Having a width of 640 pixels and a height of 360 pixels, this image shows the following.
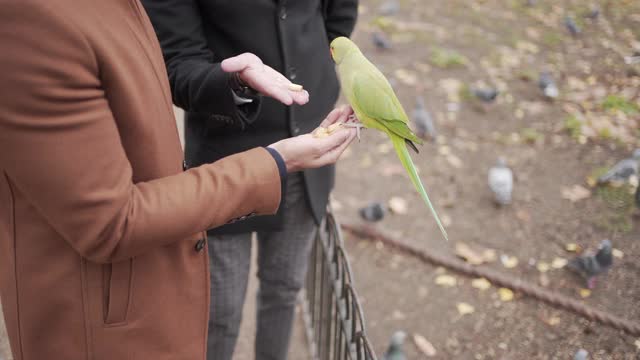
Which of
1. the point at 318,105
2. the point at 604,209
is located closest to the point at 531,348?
the point at 604,209

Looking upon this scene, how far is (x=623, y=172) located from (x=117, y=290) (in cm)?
429

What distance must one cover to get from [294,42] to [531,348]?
236cm

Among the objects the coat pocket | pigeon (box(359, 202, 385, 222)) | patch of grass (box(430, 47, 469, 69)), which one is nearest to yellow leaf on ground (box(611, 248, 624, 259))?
pigeon (box(359, 202, 385, 222))

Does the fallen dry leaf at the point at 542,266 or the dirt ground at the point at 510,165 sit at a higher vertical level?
the fallen dry leaf at the point at 542,266

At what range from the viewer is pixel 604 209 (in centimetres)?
443

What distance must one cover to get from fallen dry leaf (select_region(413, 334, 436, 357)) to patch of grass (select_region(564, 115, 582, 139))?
2.98m

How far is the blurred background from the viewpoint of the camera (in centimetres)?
355

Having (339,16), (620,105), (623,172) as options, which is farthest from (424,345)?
(620,105)

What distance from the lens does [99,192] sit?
1.20 metres

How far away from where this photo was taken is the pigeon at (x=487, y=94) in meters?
5.72

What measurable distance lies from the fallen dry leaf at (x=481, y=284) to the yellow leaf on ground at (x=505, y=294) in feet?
0.30

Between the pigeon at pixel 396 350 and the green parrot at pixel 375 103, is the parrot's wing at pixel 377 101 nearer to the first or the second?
the green parrot at pixel 375 103

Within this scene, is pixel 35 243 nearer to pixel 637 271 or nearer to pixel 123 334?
pixel 123 334

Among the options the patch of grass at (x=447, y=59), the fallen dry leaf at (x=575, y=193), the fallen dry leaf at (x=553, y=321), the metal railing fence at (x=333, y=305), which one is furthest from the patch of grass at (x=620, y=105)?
the metal railing fence at (x=333, y=305)
